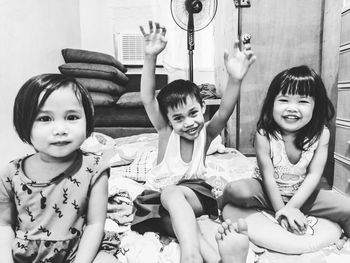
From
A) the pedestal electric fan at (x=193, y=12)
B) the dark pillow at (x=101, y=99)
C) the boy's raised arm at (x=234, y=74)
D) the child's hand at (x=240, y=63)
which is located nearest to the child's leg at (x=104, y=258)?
the boy's raised arm at (x=234, y=74)

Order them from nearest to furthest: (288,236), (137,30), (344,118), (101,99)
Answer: (288,236)
(344,118)
(101,99)
(137,30)

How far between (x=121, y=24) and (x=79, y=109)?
3.42 meters

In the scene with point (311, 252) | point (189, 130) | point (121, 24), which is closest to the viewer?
point (311, 252)

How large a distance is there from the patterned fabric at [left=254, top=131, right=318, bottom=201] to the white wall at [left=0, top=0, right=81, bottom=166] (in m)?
1.87

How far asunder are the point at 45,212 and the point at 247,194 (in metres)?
0.77

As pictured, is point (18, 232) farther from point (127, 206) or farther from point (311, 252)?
point (311, 252)

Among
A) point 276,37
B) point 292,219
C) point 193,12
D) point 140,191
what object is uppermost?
point 193,12

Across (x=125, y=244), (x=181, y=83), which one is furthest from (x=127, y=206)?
(x=181, y=83)

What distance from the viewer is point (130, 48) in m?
4.05

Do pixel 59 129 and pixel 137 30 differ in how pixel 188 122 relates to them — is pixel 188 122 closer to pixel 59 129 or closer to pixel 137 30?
pixel 59 129

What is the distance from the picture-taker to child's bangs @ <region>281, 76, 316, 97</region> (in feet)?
4.18

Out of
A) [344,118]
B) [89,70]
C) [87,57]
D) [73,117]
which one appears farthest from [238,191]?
[87,57]

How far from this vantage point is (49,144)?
0.88m

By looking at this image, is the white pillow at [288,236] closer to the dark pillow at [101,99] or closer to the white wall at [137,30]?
the dark pillow at [101,99]
